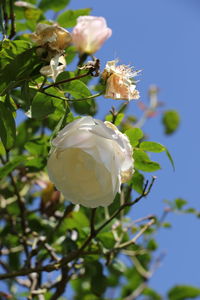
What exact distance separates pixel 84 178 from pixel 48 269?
1.26 ft

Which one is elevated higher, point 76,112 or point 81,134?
point 81,134

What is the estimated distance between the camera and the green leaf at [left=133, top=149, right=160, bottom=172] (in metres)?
1.14

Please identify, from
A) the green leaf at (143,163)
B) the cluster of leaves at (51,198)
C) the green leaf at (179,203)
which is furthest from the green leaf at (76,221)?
the green leaf at (143,163)

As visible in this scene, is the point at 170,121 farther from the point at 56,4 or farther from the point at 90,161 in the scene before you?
the point at 90,161

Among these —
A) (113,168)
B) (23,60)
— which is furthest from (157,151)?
(23,60)

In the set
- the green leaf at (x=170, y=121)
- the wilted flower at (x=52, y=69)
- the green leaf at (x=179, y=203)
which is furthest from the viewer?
the green leaf at (x=170, y=121)

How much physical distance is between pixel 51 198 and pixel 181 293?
109 centimetres

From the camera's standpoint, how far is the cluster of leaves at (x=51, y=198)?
38.3 inches

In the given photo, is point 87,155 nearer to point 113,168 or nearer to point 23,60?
point 113,168

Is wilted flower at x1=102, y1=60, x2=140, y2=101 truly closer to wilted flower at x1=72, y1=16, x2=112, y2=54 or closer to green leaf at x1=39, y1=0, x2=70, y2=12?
wilted flower at x1=72, y1=16, x2=112, y2=54

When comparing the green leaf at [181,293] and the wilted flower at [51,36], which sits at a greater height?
the wilted flower at [51,36]

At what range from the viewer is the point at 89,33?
1105 millimetres

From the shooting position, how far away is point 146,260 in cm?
230

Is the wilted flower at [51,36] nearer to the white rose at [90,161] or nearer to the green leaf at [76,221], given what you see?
the white rose at [90,161]
